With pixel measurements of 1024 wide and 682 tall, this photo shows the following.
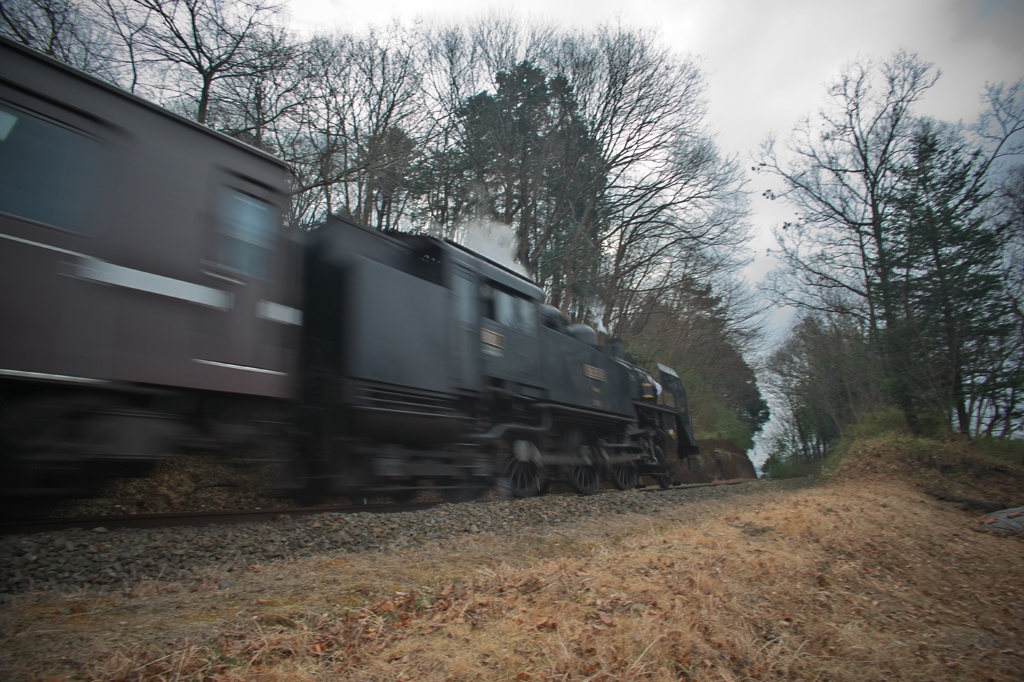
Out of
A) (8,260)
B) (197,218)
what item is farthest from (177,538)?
(197,218)

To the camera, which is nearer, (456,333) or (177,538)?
(177,538)

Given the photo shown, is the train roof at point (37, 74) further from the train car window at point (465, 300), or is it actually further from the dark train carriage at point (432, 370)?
the train car window at point (465, 300)

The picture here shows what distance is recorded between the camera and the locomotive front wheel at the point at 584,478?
34.0 ft

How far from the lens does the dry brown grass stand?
2.28m

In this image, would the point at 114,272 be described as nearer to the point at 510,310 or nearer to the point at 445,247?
the point at 445,247

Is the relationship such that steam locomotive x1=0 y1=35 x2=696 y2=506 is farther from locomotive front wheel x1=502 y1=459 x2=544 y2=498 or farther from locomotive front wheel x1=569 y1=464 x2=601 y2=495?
locomotive front wheel x1=569 y1=464 x2=601 y2=495

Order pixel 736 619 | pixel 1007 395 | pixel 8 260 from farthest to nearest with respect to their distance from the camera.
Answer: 1. pixel 1007 395
2. pixel 8 260
3. pixel 736 619

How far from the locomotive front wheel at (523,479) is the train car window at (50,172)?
585 centimetres

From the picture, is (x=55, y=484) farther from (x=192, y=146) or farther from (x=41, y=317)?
(x=192, y=146)

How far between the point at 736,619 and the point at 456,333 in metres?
5.02

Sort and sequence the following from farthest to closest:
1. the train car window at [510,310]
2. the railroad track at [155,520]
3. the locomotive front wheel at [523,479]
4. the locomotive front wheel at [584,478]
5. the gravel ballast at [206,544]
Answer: the locomotive front wheel at [584,478] → the locomotive front wheel at [523,479] → the train car window at [510,310] → the railroad track at [155,520] → the gravel ballast at [206,544]

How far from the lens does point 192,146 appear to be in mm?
4855

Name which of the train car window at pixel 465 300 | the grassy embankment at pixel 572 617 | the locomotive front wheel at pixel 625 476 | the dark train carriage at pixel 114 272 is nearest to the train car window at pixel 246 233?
the dark train carriage at pixel 114 272

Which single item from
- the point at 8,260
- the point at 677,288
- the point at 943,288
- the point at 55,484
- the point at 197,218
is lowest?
the point at 55,484
